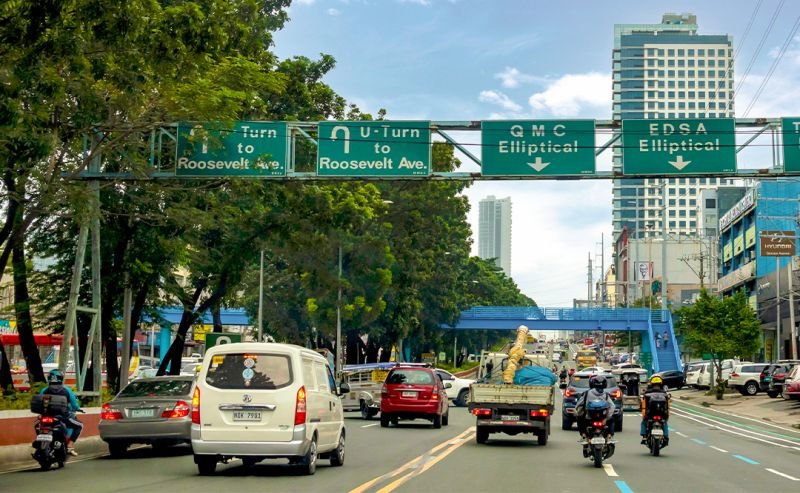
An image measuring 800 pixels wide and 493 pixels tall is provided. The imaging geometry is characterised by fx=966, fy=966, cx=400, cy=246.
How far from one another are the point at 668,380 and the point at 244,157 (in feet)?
158

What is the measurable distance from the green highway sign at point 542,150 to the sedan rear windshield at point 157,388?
1004 centimetres

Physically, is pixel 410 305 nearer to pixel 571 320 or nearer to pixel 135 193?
pixel 571 320

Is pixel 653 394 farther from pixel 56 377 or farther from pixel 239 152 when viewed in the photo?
pixel 239 152

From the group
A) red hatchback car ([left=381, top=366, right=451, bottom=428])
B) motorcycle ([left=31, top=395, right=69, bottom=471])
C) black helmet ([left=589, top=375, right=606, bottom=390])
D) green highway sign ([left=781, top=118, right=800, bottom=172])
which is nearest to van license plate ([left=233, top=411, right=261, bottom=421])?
motorcycle ([left=31, top=395, right=69, bottom=471])

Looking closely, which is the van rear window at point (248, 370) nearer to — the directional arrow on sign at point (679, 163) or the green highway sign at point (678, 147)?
the green highway sign at point (678, 147)

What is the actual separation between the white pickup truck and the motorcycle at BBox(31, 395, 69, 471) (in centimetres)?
941

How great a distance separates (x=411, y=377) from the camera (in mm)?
29188

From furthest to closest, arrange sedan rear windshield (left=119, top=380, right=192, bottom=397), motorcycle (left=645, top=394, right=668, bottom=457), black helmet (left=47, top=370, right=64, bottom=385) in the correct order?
motorcycle (left=645, top=394, right=668, bottom=457), sedan rear windshield (left=119, top=380, right=192, bottom=397), black helmet (left=47, top=370, right=64, bottom=385)

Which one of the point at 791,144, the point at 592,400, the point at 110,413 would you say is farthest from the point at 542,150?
the point at 110,413

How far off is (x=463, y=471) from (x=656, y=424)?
19.6 ft

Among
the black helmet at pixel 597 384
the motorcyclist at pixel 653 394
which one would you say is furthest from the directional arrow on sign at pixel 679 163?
the black helmet at pixel 597 384

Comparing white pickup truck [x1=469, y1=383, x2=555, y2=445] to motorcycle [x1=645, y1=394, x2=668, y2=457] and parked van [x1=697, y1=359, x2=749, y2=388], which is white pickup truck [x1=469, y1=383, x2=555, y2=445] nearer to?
motorcycle [x1=645, y1=394, x2=668, y2=457]

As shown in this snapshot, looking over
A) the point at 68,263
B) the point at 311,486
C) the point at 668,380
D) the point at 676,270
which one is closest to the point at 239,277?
the point at 68,263

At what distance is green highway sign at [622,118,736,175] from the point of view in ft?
81.8
